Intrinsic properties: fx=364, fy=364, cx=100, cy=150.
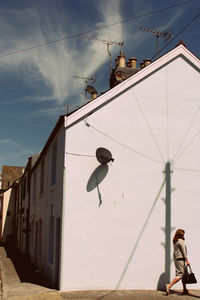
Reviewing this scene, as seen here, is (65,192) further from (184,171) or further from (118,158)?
(184,171)

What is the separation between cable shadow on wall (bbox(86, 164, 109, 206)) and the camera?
10625 millimetres

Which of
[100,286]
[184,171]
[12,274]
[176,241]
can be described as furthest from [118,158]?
[12,274]

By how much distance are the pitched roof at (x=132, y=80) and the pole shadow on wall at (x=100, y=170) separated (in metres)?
1.21

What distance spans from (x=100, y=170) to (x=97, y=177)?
0.23 meters

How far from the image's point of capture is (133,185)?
10961 mm

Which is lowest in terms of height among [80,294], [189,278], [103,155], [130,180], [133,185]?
[80,294]

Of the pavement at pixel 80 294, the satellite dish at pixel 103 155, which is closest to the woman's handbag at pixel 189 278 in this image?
the pavement at pixel 80 294

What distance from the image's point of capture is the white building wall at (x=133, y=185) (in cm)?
1034

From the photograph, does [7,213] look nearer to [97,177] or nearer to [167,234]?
[97,177]

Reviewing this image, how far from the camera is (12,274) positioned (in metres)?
14.5

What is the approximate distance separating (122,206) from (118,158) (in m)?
1.43

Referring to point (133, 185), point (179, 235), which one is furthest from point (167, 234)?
point (133, 185)

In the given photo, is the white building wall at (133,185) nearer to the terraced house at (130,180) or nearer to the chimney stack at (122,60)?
the terraced house at (130,180)

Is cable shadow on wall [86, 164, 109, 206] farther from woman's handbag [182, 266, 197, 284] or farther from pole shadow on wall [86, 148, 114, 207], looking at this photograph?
woman's handbag [182, 266, 197, 284]
